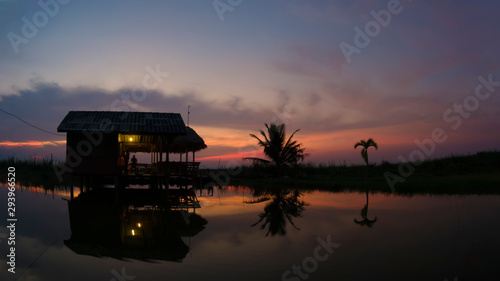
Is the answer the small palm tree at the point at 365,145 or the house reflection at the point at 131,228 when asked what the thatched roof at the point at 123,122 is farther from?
the small palm tree at the point at 365,145

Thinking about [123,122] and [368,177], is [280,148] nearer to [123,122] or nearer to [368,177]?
[368,177]

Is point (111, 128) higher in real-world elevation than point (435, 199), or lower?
higher

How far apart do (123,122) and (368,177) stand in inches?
766

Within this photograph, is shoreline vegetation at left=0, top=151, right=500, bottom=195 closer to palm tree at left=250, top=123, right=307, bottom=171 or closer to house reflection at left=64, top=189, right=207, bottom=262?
palm tree at left=250, top=123, right=307, bottom=171

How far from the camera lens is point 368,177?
29.1 m

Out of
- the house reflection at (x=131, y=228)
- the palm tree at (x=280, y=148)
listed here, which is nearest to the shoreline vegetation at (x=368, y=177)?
the palm tree at (x=280, y=148)

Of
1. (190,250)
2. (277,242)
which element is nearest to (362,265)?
(277,242)

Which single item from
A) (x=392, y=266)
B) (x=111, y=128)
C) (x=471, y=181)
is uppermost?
(x=111, y=128)

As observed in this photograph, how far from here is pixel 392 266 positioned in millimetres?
7941

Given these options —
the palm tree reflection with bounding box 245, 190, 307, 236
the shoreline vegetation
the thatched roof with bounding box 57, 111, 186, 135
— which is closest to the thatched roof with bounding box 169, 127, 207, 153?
the thatched roof with bounding box 57, 111, 186, 135

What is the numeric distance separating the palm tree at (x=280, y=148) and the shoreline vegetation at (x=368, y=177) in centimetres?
91

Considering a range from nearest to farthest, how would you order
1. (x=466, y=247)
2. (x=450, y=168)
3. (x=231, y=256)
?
(x=231, y=256), (x=466, y=247), (x=450, y=168)

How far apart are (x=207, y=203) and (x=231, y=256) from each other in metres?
9.72

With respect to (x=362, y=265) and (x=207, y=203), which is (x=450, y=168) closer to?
(x=207, y=203)
